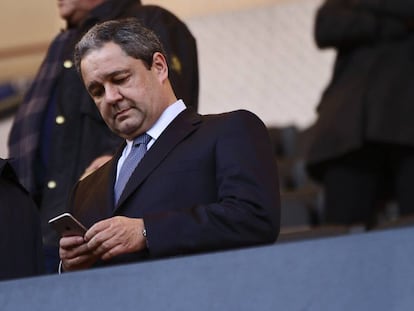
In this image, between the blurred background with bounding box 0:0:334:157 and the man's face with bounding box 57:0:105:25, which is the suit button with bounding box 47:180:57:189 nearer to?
the man's face with bounding box 57:0:105:25

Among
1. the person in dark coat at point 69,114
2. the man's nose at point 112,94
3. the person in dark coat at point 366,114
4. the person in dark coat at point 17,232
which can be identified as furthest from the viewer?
the person in dark coat at point 366,114

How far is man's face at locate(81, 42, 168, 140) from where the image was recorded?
398cm

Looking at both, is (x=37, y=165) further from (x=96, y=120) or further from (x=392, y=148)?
(x=392, y=148)

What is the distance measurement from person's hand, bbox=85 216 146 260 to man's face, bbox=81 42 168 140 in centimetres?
34

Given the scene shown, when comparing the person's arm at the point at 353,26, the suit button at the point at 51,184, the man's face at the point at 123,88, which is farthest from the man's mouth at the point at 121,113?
the person's arm at the point at 353,26

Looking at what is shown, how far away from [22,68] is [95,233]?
6.28 m

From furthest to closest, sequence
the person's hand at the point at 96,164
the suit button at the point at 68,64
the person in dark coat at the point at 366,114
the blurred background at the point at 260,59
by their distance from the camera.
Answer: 1. the blurred background at the point at 260,59
2. the person in dark coat at the point at 366,114
3. the suit button at the point at 68,64
4. the person's hand at the point at 96,164

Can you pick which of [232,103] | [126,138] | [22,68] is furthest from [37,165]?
[22,68]

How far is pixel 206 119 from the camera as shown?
3986 mm

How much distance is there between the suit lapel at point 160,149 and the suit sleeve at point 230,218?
0.58 ft

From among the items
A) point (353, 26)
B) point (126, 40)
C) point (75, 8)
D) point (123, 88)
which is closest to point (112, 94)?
point (123, 88)

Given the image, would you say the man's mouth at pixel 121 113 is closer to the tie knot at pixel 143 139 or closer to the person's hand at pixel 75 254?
the tie knot at pixel 143 139

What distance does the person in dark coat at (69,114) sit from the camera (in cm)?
478

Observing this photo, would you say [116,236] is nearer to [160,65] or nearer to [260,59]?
[160,65]
